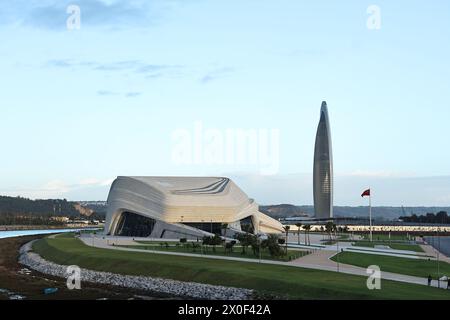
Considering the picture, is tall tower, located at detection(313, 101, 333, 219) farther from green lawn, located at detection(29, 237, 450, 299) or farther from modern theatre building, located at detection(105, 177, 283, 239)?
green lawn, located at detection(29, 237, 450, 299)

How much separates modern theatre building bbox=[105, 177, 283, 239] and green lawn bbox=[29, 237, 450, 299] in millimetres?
44471

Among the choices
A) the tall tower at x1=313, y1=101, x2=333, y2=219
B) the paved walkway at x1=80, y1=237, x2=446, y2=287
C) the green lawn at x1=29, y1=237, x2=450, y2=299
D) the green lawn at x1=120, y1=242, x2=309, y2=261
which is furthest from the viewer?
the tall tower at x1=313, y1=101, x2=333, y2=219

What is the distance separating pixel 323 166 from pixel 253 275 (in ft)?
477

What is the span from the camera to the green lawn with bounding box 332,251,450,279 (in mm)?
56597

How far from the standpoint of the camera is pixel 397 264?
207 feet

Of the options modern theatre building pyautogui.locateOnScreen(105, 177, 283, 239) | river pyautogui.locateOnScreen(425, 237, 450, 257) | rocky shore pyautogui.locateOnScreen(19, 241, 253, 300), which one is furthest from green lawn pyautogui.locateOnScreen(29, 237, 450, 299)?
modern theatre building pyautogui.locateOnScreen(105, 177, 283, 239)

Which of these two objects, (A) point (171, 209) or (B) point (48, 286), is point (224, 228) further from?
(B) point (48, 286)

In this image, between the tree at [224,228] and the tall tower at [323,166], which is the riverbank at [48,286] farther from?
the tall tower at [323,166]

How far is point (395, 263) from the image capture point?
211 feet

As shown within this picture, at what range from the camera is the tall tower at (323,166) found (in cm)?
18862

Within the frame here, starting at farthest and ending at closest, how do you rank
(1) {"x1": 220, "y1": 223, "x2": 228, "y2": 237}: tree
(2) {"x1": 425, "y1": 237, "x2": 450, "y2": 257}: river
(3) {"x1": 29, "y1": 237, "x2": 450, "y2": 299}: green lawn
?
(1) {"x1": 220, "y1": 223, "x2": 228, "y2": 237}: tree, (2) {"x1": 425, "y1": 237, "x2": 450, "y2": 257}: river, (3) {"x1": 29, "y1": 237, "x2": 450, "y2": 299}: green lawn
